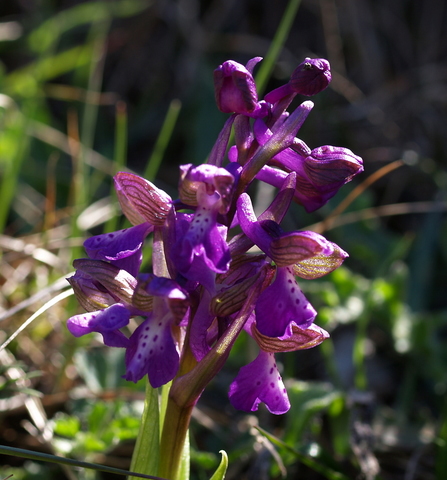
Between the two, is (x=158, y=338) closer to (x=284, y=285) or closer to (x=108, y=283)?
(x=108, y=283)

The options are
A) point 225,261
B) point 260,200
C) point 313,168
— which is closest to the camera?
point 225,261

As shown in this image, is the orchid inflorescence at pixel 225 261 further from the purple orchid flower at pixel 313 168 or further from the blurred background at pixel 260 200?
the blurred background at pixel 260 200

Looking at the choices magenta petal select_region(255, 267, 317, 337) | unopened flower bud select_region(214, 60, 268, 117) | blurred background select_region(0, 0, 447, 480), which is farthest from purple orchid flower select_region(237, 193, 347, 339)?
blurred background select_region(0, 0, 447, 480)

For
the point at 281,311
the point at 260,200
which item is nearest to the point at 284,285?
the point at 281,311

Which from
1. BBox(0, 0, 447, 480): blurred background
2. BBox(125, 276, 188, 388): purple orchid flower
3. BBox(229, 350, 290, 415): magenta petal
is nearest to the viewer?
BBox(125, 276, 188, 388): purple orchid flower

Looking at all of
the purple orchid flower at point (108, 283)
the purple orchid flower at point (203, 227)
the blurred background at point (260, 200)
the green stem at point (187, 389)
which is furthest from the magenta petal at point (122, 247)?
the blurred background at point (260, 200)

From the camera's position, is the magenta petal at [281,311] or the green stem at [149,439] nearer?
the magenta petal at [281,311]

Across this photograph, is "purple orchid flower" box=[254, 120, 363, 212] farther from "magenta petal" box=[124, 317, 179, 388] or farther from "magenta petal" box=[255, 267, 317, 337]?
"magenta petal" box=[124, 317, 179, 388]

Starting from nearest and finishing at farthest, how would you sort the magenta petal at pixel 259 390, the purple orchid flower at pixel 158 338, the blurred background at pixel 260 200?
the purple orchid flower at pixel 158 338 < the magenta petal at pixel 259 390 < the blurred background at pixel 260 200
